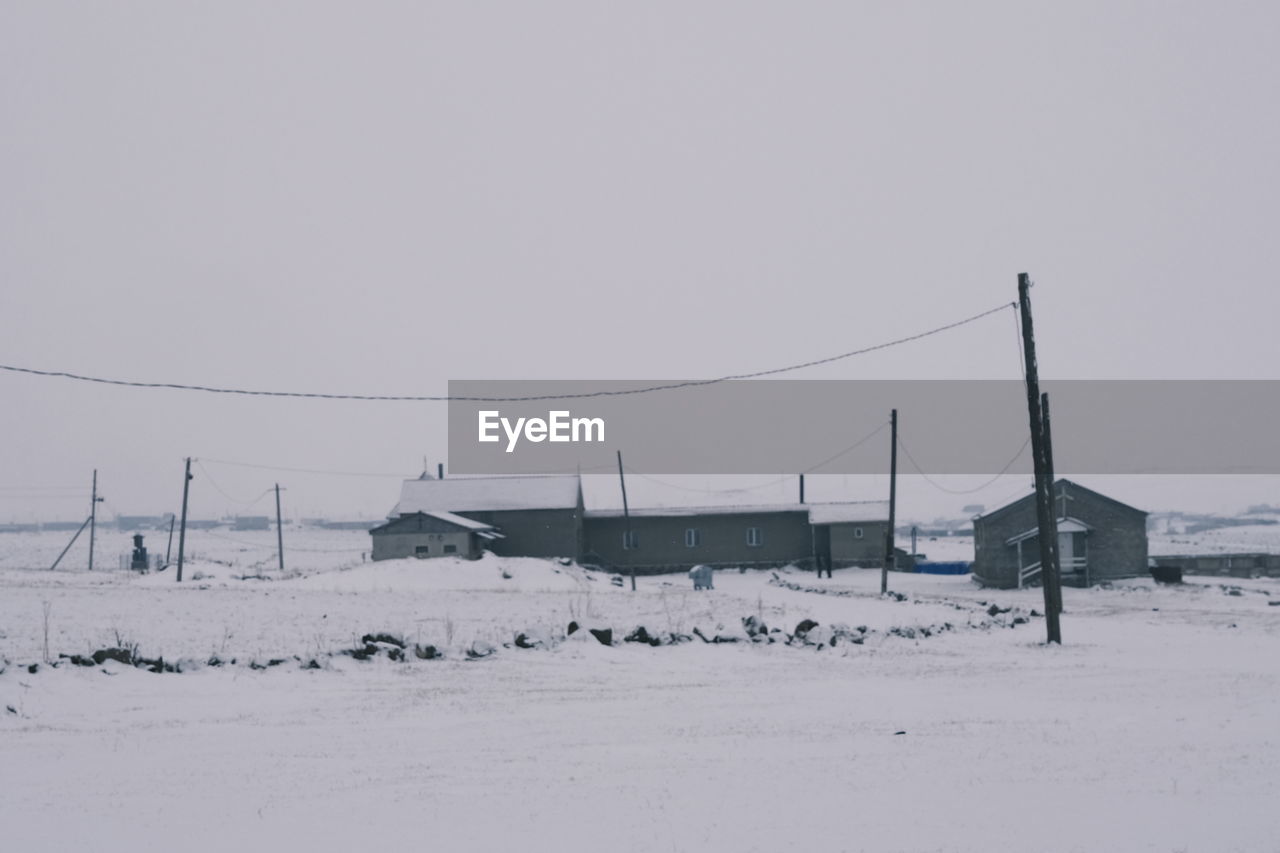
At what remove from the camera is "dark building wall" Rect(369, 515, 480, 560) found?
56.2m

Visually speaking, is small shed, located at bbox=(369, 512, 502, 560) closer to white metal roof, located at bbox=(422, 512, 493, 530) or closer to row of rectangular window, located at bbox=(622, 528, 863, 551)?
white metal roof, located at bbox=(422, 512, 493, 530)

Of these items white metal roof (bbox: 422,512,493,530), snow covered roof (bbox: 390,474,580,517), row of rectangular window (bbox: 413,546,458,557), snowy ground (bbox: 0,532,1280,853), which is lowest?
snowy ground (bbox: 0,532,1280,853)

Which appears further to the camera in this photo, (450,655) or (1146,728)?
(450,655)

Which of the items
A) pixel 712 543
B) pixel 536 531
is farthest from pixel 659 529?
pixel 536 531

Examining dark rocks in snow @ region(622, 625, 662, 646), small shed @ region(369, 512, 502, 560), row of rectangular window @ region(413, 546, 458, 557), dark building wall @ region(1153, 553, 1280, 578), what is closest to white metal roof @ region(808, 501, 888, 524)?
dark building wall @ region(1153, 553, 1280, 578)

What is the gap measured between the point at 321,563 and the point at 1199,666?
67485mm

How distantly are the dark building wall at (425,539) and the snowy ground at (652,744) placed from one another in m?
33.2

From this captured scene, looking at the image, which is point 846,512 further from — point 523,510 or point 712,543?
point 523,510

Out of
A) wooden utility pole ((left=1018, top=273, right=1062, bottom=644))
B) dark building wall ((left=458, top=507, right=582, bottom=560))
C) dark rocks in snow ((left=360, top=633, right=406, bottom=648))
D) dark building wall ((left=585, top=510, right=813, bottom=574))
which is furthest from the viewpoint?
dark building wall ((left=585, top=510, right=813, bottom=574))

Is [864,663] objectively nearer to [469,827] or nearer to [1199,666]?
[1199,666]

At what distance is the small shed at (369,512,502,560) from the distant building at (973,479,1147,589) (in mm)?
26436

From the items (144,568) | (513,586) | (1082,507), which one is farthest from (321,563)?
(1082,507)

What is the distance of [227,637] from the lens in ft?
64.6

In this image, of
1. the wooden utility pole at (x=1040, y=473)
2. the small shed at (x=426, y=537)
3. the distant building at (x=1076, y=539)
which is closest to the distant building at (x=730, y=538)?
the small shed at (x=426, y=537)
